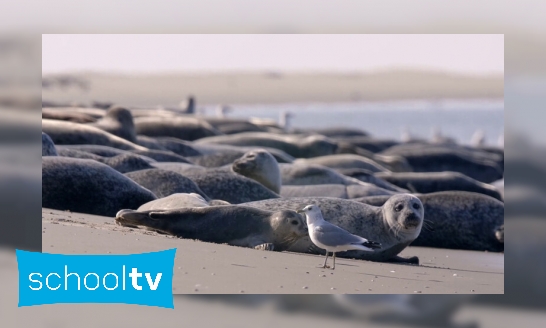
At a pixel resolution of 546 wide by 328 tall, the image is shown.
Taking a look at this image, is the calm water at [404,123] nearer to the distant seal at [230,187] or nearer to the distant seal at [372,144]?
the distant seal at [372,144]

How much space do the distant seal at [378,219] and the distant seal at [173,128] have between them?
568 centimetres

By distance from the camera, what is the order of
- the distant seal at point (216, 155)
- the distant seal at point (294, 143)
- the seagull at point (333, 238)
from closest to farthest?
1. the seagull at point (333, 238)
2. the distant seal at point (216, 155)
3. the distant seal at point (294, 143)

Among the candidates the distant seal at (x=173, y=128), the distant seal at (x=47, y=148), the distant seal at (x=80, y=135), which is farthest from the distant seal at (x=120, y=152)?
the distant seal at (x=173, y=128)

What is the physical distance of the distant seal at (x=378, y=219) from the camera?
24.4ft

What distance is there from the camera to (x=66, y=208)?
777 cm

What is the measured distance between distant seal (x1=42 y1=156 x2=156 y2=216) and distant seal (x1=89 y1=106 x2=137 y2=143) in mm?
2893

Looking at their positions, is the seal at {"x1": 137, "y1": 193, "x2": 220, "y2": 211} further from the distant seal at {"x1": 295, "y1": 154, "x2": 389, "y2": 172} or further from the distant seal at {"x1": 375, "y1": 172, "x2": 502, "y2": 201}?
the distant seal at {"x1": 295, "y1": 154, "x2": 389, "y2": 172}

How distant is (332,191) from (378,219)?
162 centimetres

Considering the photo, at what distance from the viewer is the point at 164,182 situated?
842 centimetres

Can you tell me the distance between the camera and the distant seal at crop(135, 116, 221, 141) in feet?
43.6

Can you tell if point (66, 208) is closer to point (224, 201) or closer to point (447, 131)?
point (224, 201)

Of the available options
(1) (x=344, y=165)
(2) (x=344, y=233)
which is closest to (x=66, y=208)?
(2) (x=344, y=233)

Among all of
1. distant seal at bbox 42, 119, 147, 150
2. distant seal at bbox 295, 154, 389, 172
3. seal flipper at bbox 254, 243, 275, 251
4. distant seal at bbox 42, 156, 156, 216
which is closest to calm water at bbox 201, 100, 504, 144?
distant seal at bbox 295, 154, 389, 172

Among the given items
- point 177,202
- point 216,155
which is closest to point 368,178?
point 216,155
